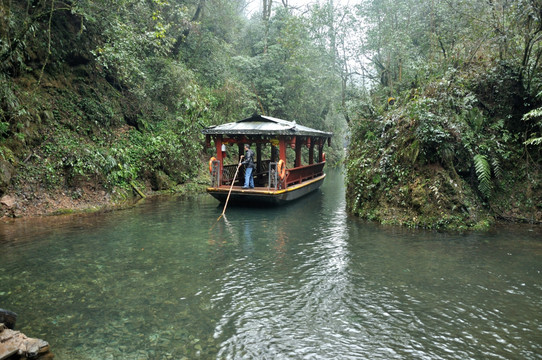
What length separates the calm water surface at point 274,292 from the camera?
4.06 m

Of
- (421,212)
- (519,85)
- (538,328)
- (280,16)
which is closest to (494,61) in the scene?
(519,85)

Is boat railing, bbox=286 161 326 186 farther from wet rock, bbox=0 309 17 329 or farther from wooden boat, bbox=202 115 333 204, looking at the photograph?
wet rock, bbox=0 309 17 329

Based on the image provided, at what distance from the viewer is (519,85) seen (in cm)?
1034

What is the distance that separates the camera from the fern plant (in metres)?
9.22

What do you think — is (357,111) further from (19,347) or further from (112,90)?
(19,347)

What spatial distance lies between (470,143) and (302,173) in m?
7.45

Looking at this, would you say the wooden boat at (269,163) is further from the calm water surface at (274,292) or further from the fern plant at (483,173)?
the fern plant at (483,173)

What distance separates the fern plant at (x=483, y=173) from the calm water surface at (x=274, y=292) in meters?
1.23

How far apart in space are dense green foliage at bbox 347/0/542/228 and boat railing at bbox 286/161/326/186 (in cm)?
291

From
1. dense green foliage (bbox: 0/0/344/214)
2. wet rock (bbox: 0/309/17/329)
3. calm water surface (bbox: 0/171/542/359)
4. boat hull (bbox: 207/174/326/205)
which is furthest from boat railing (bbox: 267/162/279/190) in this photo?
wet rock (bbox: 0/309/17/329)

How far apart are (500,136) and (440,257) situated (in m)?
5.45

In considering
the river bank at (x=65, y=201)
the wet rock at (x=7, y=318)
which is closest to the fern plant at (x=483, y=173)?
the wet rock at (x=7, y=318)

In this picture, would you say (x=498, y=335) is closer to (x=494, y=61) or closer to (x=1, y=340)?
(x=1, y=340)

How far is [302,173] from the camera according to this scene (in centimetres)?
1609
